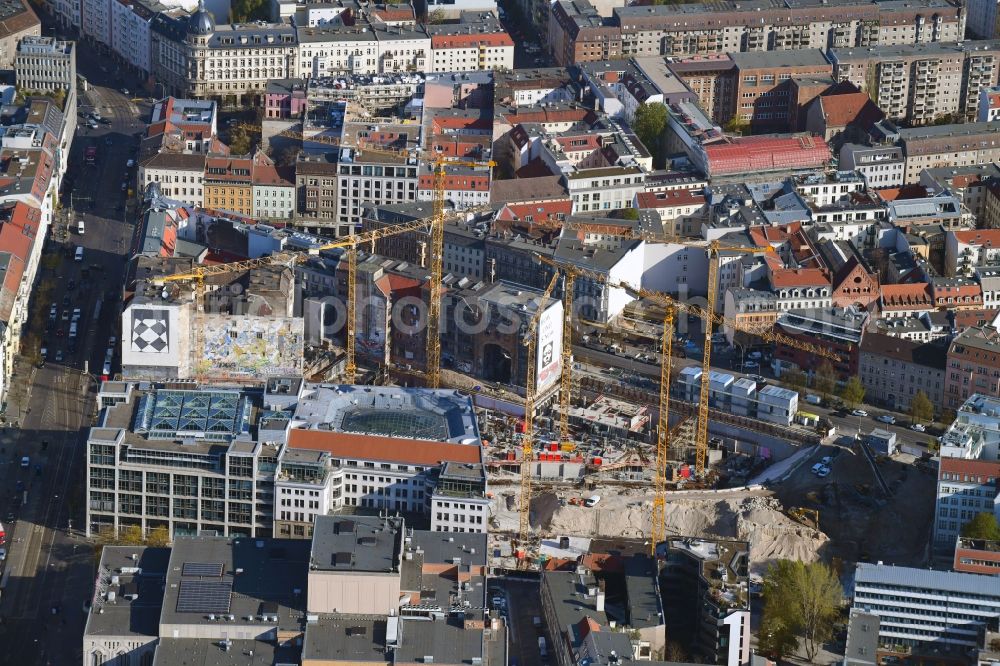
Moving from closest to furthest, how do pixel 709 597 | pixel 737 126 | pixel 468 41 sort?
pixel 709 597 < pixel 737 126 < pixel 468 41

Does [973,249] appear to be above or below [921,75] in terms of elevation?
below

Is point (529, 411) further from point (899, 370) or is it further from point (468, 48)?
point (468, 48)

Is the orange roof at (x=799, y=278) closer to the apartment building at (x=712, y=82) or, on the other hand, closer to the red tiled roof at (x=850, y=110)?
the red tiled roof at (x=850, y=110)

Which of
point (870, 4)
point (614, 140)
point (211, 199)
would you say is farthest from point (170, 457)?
point (870, 4)

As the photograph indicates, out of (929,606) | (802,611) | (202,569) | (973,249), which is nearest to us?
(202,569)

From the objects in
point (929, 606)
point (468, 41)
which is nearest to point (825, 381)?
point (929, 606)

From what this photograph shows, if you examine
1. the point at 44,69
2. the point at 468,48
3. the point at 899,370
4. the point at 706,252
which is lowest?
the point at 899,370

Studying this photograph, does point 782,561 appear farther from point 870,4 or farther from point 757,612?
point 870,4
